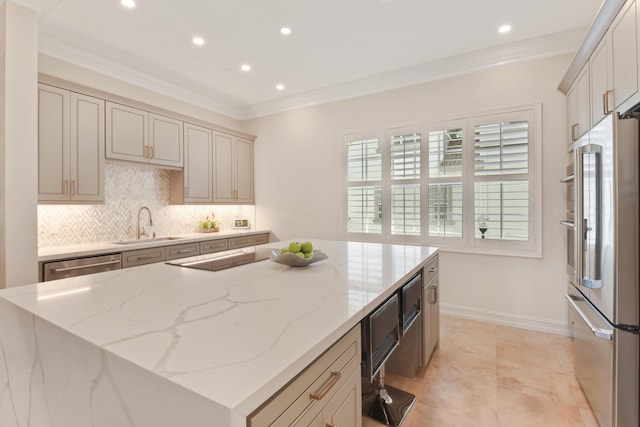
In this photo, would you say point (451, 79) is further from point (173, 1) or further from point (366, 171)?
point (173, 1)

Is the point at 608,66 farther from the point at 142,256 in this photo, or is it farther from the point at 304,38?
the point at 142,256

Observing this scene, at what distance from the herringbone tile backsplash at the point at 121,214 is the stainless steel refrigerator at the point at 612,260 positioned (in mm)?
4174

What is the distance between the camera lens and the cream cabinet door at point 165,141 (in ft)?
11.6

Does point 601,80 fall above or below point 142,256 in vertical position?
above

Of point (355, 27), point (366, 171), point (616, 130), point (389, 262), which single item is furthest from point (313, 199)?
point (616, 130)

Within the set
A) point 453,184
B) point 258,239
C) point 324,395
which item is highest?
point 453,184

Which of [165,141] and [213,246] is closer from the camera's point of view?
[165,141]

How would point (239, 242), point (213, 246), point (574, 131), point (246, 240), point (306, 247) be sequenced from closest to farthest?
point (306, 247), point (574, 131), point (213, 246), point (239, 242), point (246, 240)

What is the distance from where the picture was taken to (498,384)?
2.13m

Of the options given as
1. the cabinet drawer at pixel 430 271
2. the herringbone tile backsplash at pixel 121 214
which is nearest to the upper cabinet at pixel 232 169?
the herringbone tile backsplash at pixel 121 214

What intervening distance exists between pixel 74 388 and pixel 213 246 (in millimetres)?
3054

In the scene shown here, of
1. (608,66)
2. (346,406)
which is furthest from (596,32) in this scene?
(346,406)

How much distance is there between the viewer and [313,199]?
14.5ft

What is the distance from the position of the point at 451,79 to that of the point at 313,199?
7.45ft
